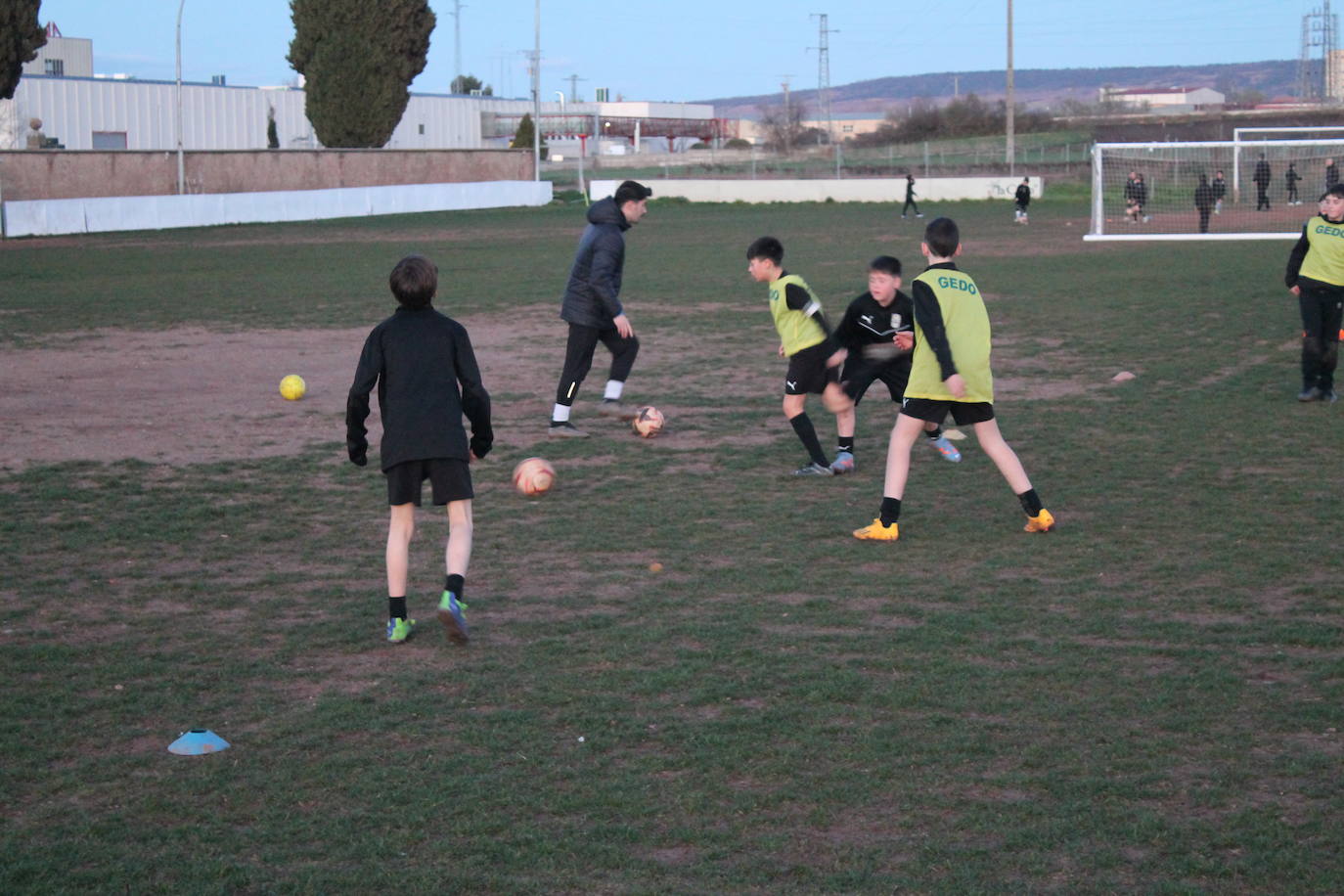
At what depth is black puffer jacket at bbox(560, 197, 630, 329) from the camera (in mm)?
9945

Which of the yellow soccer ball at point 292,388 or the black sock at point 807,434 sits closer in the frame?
the black sock at point 807,434

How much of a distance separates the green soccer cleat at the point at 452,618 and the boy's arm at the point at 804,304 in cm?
377

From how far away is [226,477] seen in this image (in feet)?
29.4

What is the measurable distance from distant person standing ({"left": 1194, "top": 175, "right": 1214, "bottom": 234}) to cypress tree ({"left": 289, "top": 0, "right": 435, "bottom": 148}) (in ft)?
108

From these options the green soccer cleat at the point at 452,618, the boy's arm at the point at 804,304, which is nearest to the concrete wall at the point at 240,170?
the boy's arm at the point at 804,304

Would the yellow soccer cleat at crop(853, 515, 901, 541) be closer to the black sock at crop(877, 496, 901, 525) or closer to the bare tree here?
the black sock at crop(877, 496, 901, 525)

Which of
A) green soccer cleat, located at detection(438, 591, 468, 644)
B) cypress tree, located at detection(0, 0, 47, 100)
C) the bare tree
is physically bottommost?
green soccer cleat, located at detection(438, 591, 468, 644)

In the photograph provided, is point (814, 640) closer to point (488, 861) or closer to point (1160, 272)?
point (488, 861)

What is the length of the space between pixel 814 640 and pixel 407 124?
7327 cm

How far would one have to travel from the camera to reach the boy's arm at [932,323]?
6.88 metres

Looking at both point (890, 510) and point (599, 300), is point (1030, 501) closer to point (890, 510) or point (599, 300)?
point (890, 510)

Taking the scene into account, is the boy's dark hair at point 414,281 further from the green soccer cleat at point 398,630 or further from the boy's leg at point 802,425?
the boy's leg at point 802,425

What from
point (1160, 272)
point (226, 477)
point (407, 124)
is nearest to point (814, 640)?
point (226, 477)

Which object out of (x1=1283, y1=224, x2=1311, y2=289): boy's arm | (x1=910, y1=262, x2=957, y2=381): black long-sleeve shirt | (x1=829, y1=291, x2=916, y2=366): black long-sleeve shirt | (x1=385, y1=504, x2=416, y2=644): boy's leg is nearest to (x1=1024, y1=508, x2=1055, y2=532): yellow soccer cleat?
(x1=910, y1=262, x2=957, y2=381): black long-sleeve shirt
